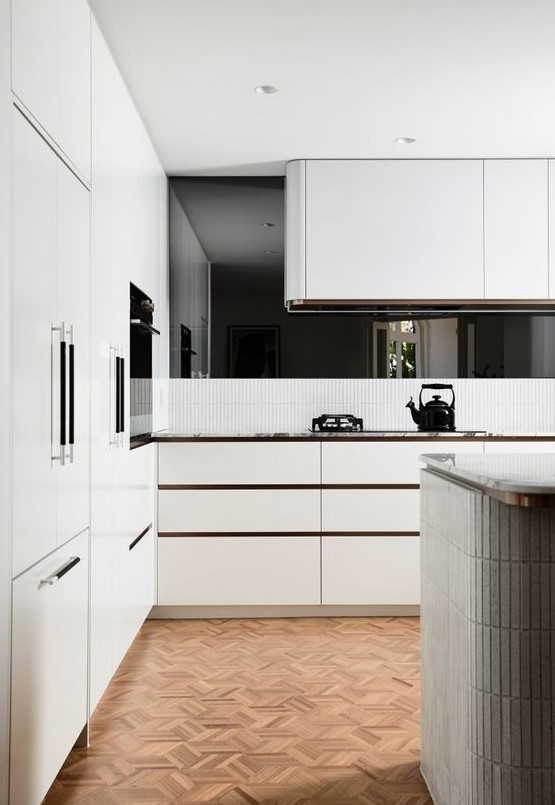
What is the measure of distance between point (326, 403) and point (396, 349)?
0.56 metres

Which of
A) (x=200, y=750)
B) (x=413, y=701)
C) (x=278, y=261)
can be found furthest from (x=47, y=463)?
(x=278, y=261)

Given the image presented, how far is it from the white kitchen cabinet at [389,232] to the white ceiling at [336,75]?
147 mm

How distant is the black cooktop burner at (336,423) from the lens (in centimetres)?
457

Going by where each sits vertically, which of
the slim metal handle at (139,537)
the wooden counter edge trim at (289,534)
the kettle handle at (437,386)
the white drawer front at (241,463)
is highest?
the kettle handle at (437,386)

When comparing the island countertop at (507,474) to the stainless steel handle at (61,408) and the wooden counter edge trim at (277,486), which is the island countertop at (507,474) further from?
the wooden counter edge trim at (277,486)

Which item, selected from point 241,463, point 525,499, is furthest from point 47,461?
point 241,463

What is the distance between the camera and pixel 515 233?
4.52 meters

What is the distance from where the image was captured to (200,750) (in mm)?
2516

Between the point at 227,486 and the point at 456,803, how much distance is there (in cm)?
240

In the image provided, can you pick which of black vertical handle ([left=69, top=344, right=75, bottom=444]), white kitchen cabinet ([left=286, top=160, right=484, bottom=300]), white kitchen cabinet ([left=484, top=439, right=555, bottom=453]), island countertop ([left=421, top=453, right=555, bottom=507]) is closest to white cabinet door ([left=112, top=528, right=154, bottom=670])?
black vertical handle ([left=69, top=344, right=75, bottom=444])

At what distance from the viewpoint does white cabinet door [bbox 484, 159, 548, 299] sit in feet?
14.8

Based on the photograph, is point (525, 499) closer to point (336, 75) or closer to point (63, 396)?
point (63, 396)

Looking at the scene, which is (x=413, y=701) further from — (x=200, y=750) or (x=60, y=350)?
(x=60, y=350)

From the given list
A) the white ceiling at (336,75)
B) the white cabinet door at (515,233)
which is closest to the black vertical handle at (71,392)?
the white ceiling at (336,75)
